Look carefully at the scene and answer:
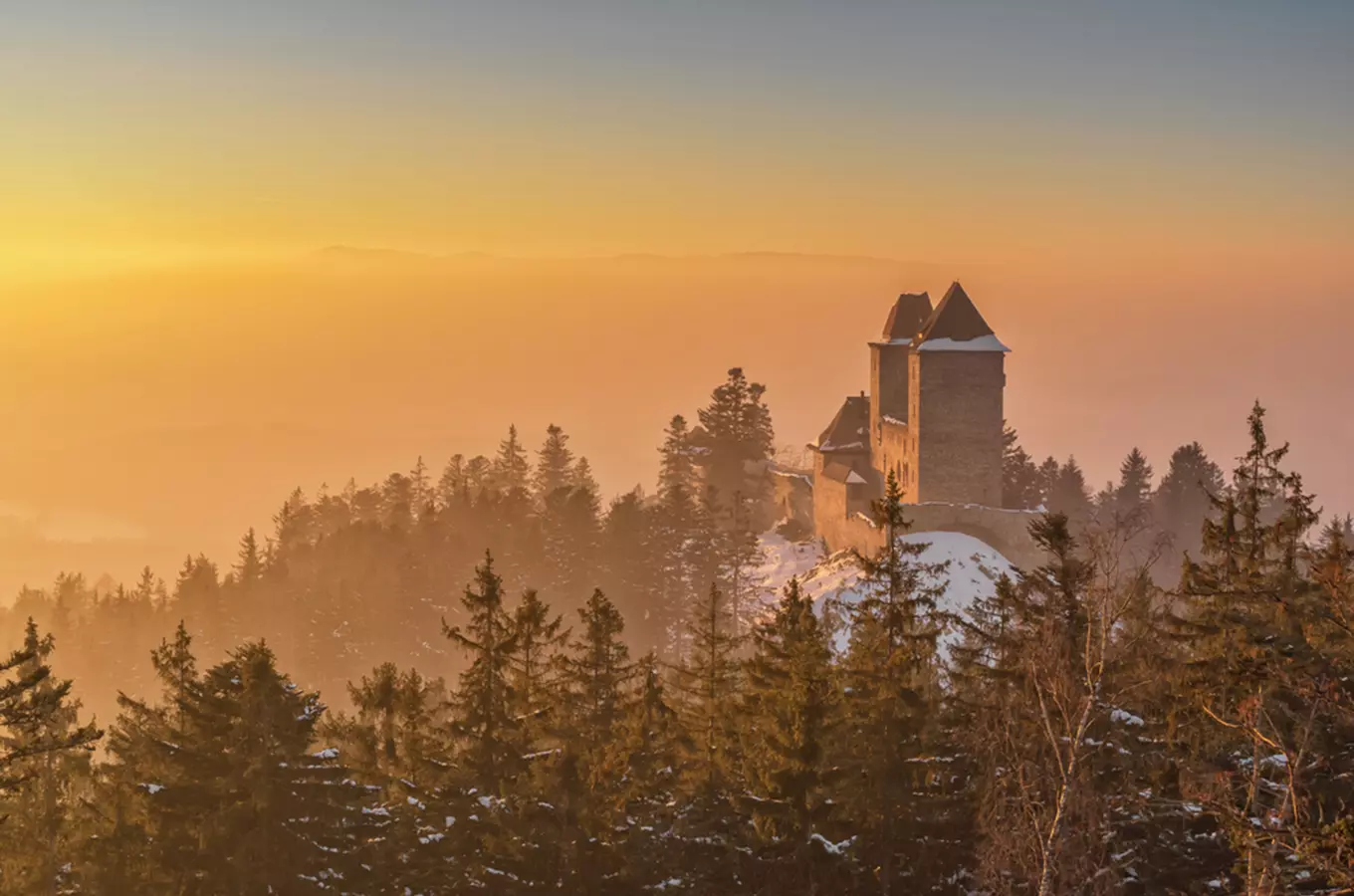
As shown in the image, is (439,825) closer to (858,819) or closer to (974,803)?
(858,819)

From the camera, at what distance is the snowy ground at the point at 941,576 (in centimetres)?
5769

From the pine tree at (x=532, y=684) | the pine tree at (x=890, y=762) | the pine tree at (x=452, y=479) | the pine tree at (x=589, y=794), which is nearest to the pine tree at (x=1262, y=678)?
the pine tree at (x=890, y=762)

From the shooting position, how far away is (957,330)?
67750 mm

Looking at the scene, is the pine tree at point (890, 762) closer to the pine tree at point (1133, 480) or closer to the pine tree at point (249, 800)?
the pine tree at point (249, 800)

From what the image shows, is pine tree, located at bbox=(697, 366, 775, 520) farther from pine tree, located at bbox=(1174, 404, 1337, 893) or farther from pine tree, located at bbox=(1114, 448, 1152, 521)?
pine tree, located at bbox=(1174, 404, 1337, 893)

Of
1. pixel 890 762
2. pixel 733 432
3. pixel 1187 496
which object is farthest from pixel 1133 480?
pixel 890 762

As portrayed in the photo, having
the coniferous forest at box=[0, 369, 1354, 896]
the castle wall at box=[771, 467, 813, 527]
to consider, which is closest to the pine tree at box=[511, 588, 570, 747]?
the coniferous forest at box=[0, 369, 1354, 896]

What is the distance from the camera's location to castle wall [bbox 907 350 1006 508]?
67125mm

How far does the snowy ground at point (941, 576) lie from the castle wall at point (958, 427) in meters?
3.16

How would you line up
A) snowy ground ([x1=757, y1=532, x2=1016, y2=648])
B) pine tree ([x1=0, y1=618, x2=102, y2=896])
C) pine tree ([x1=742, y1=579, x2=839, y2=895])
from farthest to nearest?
snowy ground ([x1=757, y1=532, x2=1016, y2=648]) < pine tree ([x1=0, y1=618, x2=102, y2=896]) < pine tree ([x1=742, y1=579, x2=839, y2=895])

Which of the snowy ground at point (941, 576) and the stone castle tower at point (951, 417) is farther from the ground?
the stone castle tower at point (951, 417)

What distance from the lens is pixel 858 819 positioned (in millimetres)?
24688

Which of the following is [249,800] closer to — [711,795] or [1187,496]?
[711,795]

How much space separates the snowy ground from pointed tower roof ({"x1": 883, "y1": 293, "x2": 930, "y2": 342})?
13573 millimetres
